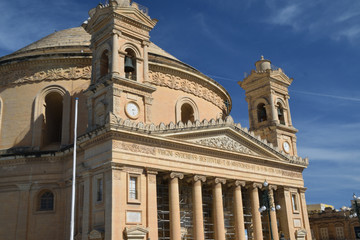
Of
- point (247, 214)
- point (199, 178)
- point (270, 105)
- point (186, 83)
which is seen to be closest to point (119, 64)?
point (199, 178)

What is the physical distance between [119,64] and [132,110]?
309 cm

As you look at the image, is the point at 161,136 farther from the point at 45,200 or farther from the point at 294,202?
the point at 294,202

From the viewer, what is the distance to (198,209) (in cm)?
2634

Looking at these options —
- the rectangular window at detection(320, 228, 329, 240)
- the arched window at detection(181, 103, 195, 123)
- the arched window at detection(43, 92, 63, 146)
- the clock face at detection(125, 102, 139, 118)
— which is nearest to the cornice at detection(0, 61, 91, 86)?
the arched window at detection(43, 92, 63, 146)

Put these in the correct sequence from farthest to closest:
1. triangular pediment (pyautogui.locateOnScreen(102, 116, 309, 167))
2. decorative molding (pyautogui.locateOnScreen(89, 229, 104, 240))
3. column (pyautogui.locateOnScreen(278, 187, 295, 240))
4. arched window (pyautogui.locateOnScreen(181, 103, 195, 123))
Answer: arched window (pyautogui.locateOnScreen(181, 103, 195, 123)) → column (pyautogui.locateOnScreen(278, 187, 295, 240)) → triangular pediment (pyautogui.locateOnScreen(102, 116, 309, 167)) → decorative molding (pyautogui.locateOnScreen(89, 229, 104, 240))

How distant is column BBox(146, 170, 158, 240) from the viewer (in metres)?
23.5

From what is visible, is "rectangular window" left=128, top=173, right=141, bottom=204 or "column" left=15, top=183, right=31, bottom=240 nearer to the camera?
"rectangular window" left=128, top=173, right=141, bottom=204

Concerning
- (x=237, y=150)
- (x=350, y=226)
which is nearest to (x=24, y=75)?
(x=237, y=150)

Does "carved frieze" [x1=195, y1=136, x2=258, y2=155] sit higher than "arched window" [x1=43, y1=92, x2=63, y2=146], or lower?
lower

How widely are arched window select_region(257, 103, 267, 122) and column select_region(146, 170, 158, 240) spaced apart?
18.3m

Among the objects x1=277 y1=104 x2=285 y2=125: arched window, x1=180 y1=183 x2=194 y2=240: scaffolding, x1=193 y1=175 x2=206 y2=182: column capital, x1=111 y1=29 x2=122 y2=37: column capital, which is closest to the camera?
x1=111 y1=29 x2=122 y2=37: column capital

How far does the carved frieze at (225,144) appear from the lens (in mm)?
28234

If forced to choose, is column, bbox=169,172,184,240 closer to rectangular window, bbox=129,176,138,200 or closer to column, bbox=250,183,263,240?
rectangular window, bbox=129,176,138,200

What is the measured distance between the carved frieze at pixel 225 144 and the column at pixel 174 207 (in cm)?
331
